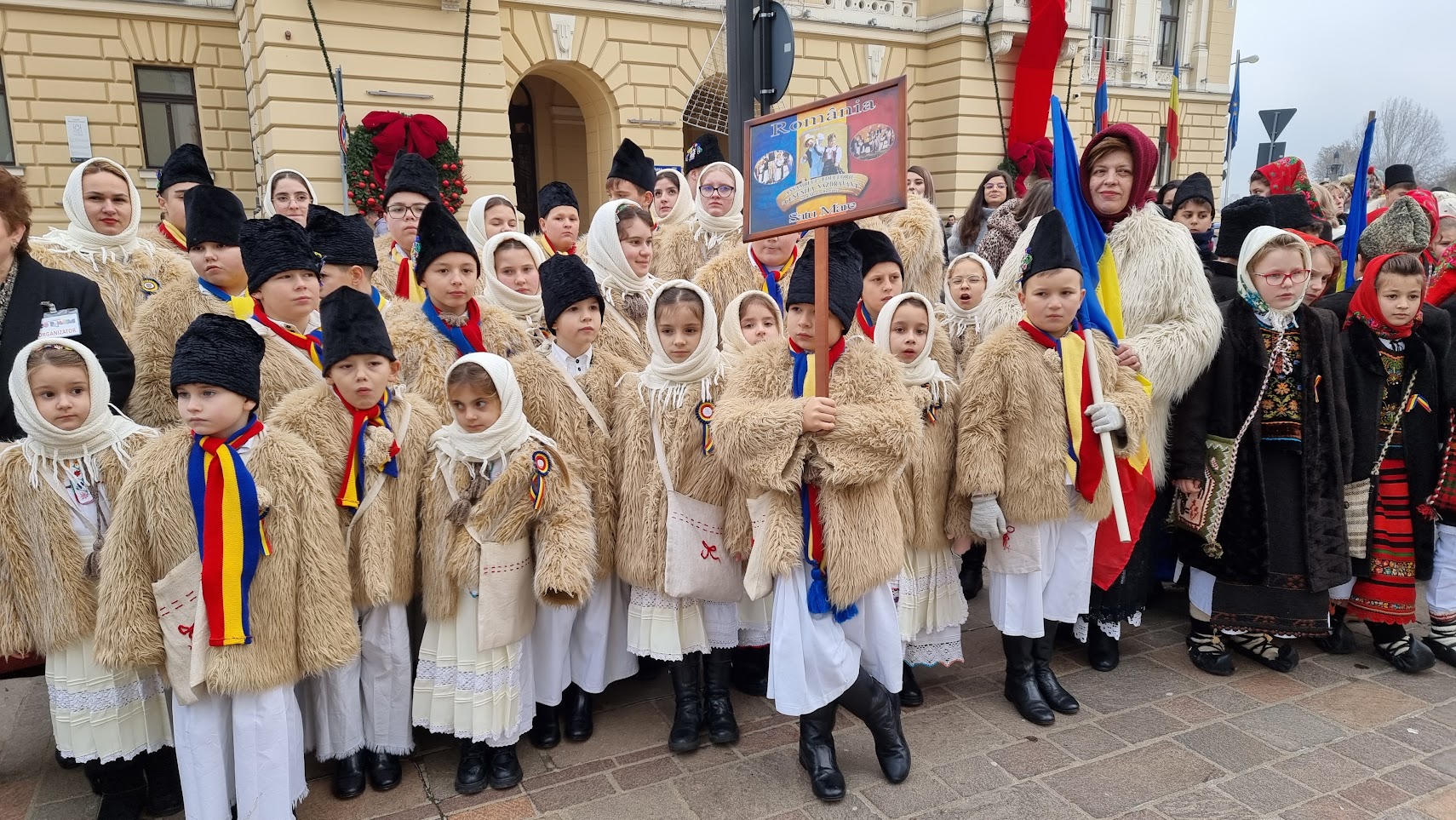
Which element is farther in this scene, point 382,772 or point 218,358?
point 382,772

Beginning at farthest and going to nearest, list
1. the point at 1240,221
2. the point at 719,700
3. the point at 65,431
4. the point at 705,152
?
the point at 705,152 < the point at 1240,221 < the point at 719,700 < the point at 65,431

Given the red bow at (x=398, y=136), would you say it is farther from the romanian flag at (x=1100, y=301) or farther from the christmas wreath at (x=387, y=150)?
the romanian flag at (x=1100, y=301)

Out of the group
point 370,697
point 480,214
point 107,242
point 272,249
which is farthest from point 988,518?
point 107,242

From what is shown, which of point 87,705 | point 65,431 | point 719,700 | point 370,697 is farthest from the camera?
point 719,700

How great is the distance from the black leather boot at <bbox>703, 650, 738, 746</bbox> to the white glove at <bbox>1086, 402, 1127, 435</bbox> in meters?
1.89

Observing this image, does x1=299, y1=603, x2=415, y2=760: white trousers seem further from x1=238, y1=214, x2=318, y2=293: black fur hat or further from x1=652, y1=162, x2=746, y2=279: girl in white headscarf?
x1=652, y1=162, x2=746, y2=279: girl in white headscarf

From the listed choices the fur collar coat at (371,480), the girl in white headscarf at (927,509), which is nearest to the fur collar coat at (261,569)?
the fur collar coat at (371,480)

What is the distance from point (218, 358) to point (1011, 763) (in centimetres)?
330

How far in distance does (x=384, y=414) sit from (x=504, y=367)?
0.51 metres

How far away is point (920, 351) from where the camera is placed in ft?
12.3

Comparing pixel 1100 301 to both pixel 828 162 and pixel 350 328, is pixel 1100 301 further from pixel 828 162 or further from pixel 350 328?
pixel 350 328

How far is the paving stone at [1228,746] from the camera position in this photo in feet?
10.9

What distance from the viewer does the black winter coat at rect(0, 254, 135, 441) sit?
10.5 feet

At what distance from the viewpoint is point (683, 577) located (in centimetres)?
336
